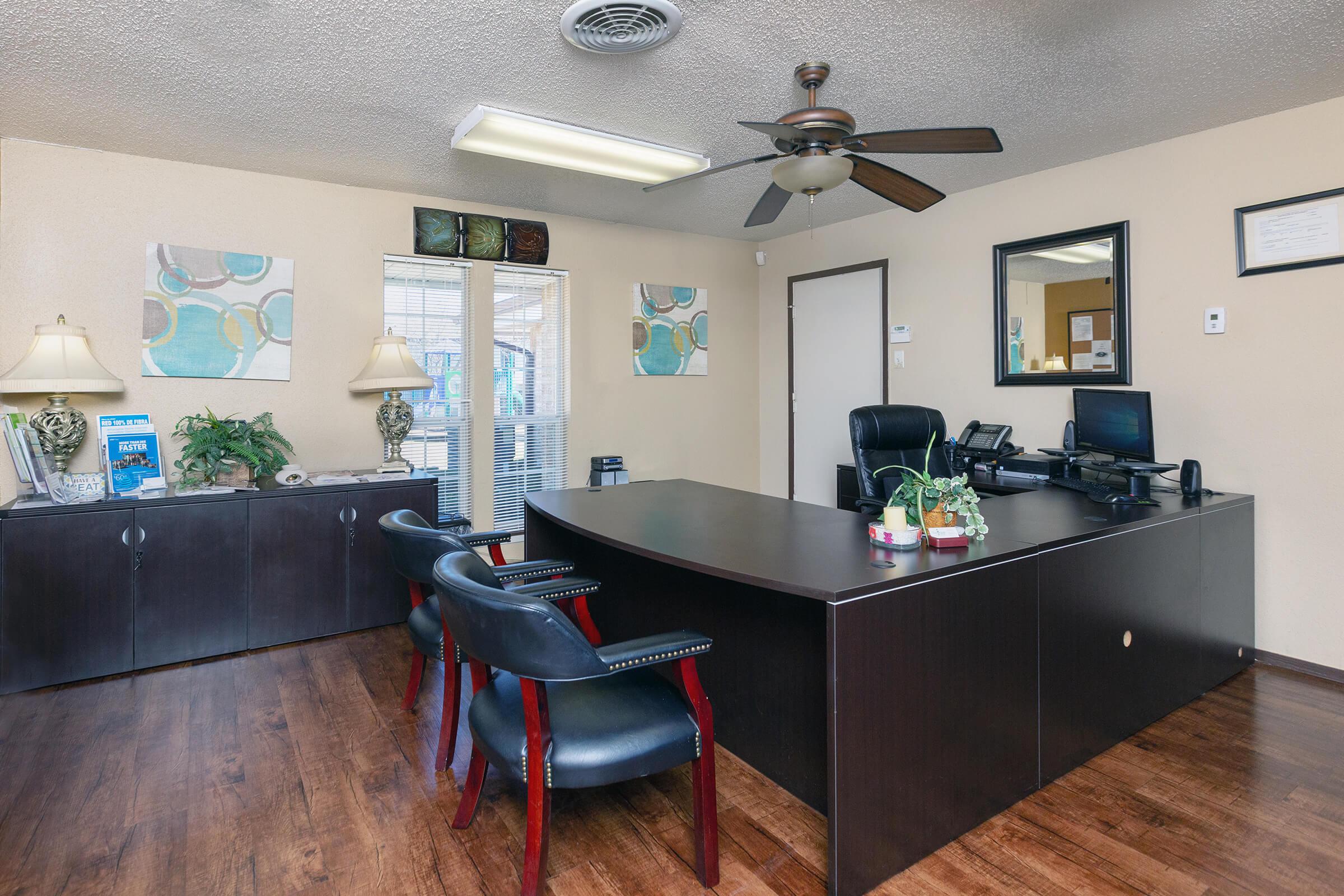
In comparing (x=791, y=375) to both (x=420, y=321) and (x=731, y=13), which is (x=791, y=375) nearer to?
(x=420, y=321)

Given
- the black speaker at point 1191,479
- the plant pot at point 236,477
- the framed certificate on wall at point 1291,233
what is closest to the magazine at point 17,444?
the plant pot at point 236,477

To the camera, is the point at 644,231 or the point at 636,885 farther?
the point at 644,231

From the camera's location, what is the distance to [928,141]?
238cm

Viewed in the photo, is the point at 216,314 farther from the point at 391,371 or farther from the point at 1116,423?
the point at 1116,423

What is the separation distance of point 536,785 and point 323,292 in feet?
11.8

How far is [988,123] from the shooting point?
11.2 ft

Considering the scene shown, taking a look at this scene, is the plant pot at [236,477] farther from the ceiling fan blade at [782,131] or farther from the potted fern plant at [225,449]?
the ceiling fan blade at [782,131]

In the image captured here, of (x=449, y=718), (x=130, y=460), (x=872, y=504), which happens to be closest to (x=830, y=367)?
(x=872, y=504)

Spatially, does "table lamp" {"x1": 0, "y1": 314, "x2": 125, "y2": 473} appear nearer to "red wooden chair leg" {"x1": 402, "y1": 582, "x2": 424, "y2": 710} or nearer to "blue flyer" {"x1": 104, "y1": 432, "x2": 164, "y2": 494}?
"blue flyer" {"x1": 104, "y1": 432, "x2": 164, "y2": 494}

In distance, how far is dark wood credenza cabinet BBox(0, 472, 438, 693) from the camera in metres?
3.11

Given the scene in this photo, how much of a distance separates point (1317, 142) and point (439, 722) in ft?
14.8

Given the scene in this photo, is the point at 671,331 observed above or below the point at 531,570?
above

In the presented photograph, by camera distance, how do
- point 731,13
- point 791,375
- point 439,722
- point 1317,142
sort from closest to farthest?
point 731,13, point 439,722, point 1317,142, point 791,375

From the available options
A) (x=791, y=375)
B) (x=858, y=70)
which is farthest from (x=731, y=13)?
(x=791, y=375)
